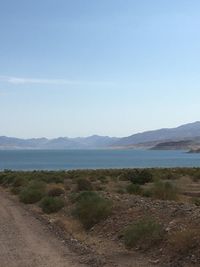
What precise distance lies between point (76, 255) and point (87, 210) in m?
7.42

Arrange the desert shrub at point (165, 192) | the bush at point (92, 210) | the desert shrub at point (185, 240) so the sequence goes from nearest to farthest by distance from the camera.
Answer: the desert shrub at point (185, 240)
the bush at point (92, 210)
the desert shrub at point (165, 192)

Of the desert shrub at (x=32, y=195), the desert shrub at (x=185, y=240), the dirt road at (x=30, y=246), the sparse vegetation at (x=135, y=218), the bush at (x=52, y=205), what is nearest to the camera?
the desert shrub at (x=185, y=240)

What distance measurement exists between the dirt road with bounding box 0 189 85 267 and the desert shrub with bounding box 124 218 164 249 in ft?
6.53

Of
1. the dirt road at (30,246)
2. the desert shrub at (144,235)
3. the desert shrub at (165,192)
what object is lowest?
the dirt road at (30,246)

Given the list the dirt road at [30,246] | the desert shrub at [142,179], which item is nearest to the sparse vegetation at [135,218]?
the dirt road at [30,246]

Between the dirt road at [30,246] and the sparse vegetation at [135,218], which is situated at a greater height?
the sparse vegetation at [135,218]

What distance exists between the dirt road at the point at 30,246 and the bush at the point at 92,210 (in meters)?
1.70

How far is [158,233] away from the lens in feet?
56.9

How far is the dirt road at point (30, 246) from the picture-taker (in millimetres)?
15922

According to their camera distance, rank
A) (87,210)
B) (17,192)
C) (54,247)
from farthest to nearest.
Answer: (17,192)
(87,210)
(54,247)

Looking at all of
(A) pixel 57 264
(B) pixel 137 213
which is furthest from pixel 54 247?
(B) pixel 137 213

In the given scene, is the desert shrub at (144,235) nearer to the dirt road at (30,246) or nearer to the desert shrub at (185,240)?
the desert shrub at (185,240)

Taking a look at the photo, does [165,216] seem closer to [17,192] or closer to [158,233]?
[158,233]

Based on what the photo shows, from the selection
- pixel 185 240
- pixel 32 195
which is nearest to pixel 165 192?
pixel 32 195
